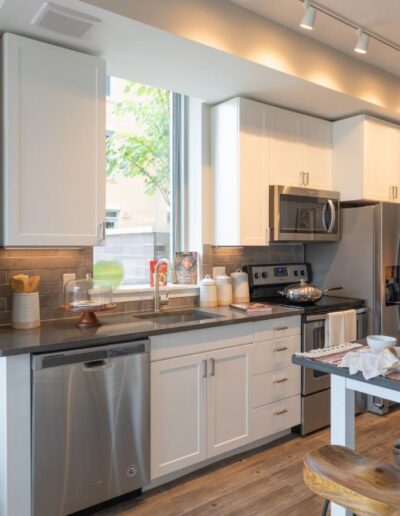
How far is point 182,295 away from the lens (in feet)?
→ 10.6

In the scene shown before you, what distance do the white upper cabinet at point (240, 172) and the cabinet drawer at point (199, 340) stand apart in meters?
0.74

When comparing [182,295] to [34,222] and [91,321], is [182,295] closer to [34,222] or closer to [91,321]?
[91,321]

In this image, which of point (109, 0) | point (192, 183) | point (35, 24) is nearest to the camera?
point (109, 0)

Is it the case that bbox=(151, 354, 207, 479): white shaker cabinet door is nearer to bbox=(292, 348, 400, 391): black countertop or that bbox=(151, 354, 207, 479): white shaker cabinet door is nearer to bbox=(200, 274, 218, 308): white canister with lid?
bbox=(200, 274, 218, 308): white canister with lid

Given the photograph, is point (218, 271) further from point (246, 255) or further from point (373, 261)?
point (373, 261)

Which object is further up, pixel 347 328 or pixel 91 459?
pixel 347 328

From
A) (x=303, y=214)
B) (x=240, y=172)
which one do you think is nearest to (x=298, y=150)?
(x=303, y=214)

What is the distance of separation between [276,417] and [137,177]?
1957 millimetres

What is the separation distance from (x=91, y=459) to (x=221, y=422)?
33.6 inches

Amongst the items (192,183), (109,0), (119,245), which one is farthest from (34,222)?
(192,183)

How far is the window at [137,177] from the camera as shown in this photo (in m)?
3.13

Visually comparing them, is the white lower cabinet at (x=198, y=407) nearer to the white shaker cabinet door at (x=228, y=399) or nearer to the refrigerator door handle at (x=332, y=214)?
the white shaker cabinet door at (x=228, y=399)

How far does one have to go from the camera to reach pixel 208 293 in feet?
10.6

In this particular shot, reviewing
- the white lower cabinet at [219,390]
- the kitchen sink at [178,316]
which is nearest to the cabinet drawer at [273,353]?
the white lower cabinet at [219,390]
